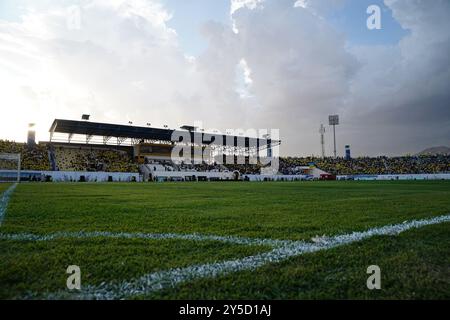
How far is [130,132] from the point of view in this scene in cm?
5131

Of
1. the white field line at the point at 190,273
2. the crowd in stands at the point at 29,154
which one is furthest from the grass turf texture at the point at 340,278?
the crowd in stands at the point at 29,154

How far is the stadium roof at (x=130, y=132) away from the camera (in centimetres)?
4641

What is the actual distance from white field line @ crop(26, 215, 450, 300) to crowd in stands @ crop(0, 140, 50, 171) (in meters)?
44.1

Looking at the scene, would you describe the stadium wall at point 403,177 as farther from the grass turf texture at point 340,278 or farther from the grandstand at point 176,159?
A: the grass turf texture at point 340,278

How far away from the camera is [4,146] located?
4441 cm

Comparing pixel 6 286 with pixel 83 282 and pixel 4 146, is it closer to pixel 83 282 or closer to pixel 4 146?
pixel 83 282

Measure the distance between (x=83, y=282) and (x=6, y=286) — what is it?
626 millimetres

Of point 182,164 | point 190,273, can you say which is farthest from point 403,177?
point 190,273

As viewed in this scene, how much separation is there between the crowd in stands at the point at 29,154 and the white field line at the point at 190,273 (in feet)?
145

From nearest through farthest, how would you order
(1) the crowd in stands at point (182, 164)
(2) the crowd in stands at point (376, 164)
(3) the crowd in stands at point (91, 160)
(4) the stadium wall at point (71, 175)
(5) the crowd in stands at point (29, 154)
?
(4) the stadium wall at point (71, 175) < (5) the crowd in stands at point (29, 154) < (1) the crowd in stands at point (182, 164) < (3) the crowd in stands at point (91, 160) < (2) the crowd in stands at point (376, 164)

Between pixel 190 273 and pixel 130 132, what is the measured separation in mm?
51019

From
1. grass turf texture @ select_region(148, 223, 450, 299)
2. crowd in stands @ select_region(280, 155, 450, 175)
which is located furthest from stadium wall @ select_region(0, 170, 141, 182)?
grass turf texture @ select_region(148, 223, 450, 299)
